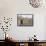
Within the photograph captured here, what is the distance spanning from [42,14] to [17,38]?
1.48 m

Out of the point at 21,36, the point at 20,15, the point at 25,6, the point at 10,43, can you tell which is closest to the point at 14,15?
the point at 20,15

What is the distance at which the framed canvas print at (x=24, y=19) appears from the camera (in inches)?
215

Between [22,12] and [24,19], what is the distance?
31 centimetres

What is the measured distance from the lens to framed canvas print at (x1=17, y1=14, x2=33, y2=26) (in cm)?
545

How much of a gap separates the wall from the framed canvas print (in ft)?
0.42

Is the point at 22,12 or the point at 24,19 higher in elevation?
the point at 22,12

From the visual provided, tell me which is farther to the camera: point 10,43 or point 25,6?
point 25,6

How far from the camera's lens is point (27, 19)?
215 inches

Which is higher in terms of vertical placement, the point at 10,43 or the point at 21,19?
the point at 21,19

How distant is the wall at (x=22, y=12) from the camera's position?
5402mm

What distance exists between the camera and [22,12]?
5469mm

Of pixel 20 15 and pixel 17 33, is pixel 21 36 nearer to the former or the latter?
pixel 17 33

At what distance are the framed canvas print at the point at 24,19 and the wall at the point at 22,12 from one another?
13 centimetres

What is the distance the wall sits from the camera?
5.40 meters
